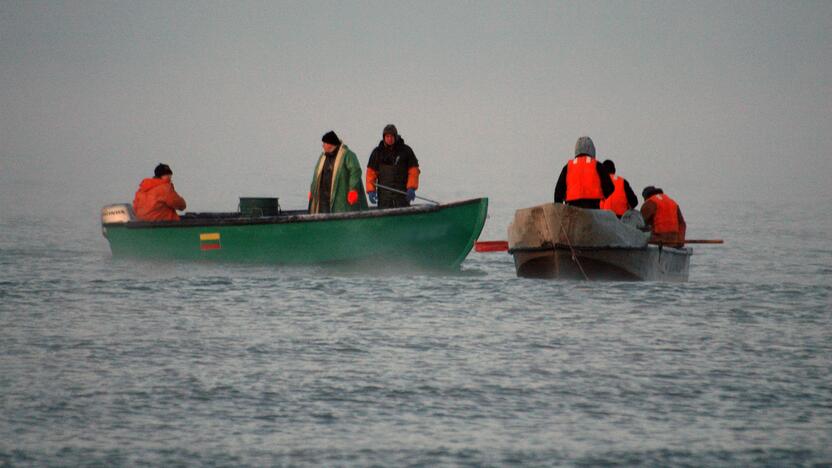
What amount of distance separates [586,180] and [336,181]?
379 centimetres

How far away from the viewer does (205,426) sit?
8.33 meters

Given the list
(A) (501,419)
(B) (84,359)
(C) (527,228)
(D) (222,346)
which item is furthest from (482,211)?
(A) (501,419)

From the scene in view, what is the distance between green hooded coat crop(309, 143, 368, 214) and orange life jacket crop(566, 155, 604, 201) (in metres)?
3.30

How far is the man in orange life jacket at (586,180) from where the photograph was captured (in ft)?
54.6

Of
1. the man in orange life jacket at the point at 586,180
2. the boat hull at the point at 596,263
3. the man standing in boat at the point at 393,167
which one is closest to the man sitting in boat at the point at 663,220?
the boat hull at the point at 596,263

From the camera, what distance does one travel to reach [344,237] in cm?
1833

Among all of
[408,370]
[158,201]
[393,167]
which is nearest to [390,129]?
[393,167]

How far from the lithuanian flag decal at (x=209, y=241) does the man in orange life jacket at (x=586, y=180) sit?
5302 mm

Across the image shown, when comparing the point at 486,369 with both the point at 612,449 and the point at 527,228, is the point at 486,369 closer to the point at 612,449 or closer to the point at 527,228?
the point at 612,449

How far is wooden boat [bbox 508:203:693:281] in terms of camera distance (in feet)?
52.4

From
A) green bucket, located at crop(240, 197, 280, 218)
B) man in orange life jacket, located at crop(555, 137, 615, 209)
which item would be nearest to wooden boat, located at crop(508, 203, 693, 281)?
man in orange life jacket, located at crop(555, 137, 615, 209)

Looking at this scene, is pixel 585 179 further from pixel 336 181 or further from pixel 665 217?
pixel 336 181

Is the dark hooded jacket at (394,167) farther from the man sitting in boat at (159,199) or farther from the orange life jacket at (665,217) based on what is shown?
the man sitting in boat at (159,199)

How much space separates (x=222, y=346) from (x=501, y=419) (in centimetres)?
384
